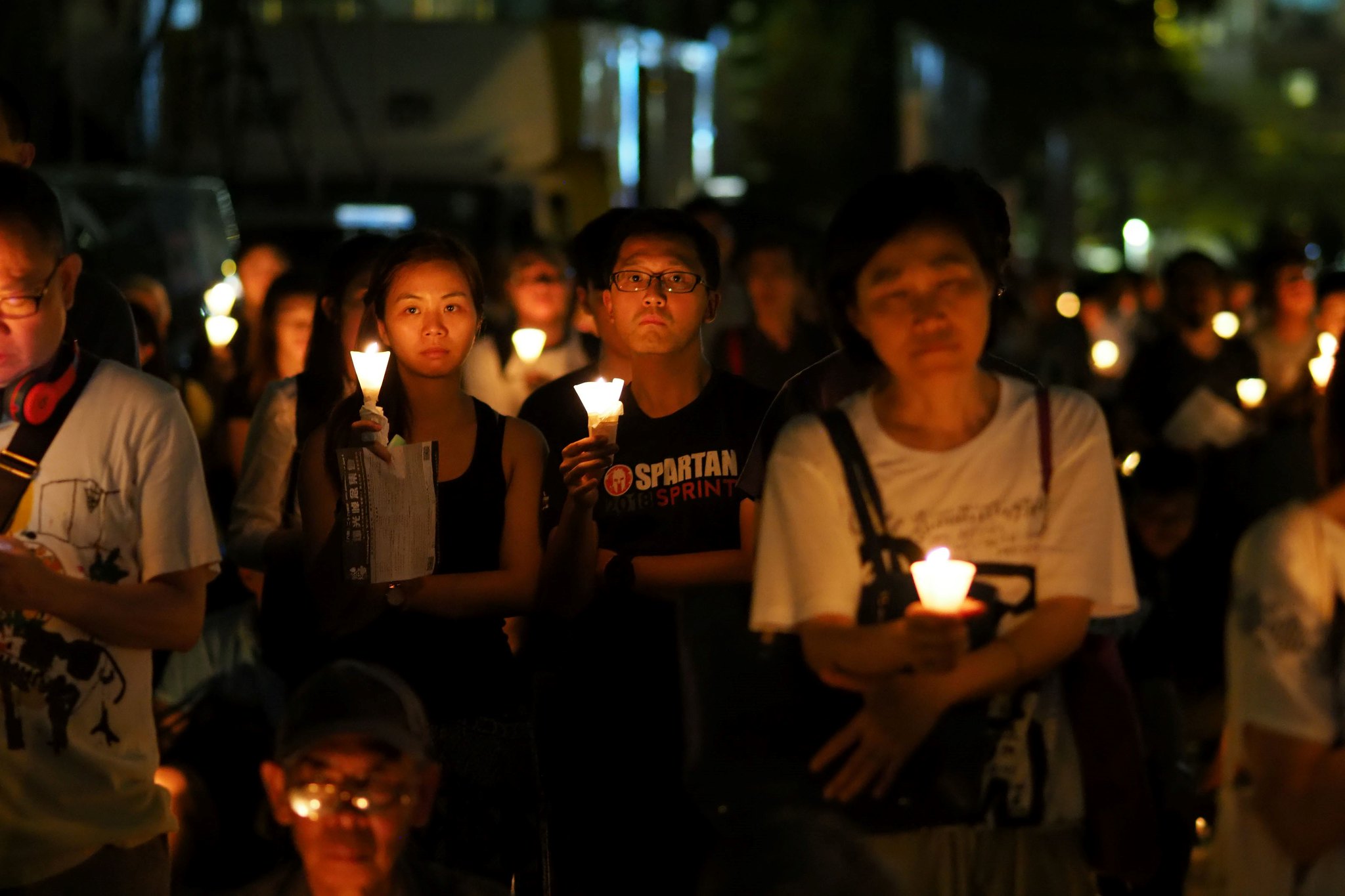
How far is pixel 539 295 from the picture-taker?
789 centimetres

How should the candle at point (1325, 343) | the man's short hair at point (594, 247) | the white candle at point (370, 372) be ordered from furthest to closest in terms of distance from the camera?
1. the candle at point (1325, 343)
2. the man's short hair at point (594, 247)
3. the white candle at point (370, 372)

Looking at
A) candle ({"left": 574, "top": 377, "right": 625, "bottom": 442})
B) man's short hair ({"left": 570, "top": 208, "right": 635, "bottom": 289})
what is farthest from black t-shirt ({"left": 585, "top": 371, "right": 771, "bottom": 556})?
man's short hair ({"left": 570, "top": 208, "right": 635, "bottom": 289})

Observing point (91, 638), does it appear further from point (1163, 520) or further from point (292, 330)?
point (1163, 520)

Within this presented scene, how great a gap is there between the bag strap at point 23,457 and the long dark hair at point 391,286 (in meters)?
1.08

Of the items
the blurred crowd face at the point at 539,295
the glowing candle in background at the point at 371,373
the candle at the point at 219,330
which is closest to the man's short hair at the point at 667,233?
the glowing candle in background at the point at 371,373

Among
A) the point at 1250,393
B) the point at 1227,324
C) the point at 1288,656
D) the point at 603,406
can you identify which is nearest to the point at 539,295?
the point at 603,406

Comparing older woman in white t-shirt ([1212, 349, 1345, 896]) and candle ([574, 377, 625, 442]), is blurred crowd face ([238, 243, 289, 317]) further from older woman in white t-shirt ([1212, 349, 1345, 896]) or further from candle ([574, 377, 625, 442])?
older woman in white t-shirt ([1212, 349, 1345, 896])

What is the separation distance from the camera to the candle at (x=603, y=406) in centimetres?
448

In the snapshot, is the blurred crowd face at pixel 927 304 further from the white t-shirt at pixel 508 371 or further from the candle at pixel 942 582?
the white t-shirt at pixel 508 371

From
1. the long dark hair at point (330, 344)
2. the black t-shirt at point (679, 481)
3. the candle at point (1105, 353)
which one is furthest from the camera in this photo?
the candle at point (1105, 353)

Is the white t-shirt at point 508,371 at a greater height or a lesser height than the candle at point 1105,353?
lesser

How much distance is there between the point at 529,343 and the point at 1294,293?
4.24 m

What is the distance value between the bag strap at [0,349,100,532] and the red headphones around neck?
0.01 meters

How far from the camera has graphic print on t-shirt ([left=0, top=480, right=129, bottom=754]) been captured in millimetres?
3684
